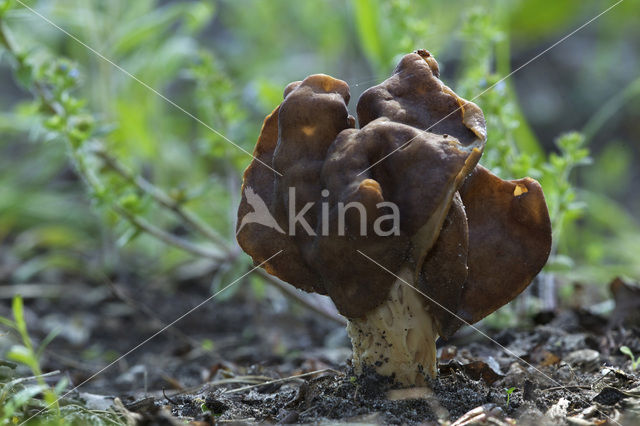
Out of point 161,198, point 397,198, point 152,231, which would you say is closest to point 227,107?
point 161,198

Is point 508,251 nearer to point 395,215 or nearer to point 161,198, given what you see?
point 395,215

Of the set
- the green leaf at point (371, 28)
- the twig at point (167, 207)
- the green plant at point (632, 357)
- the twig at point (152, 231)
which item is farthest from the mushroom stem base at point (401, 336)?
the green leaf at point (371, 28)

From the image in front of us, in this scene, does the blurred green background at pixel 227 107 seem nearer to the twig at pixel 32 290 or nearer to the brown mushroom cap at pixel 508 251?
the twig at pixel 32 290

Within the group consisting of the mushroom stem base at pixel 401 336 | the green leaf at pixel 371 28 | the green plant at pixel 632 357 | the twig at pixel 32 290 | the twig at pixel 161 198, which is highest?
the green leaf at pixel 371 28

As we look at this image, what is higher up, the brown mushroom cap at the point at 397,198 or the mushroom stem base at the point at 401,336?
the brown mushroom cap at the point at 397,198

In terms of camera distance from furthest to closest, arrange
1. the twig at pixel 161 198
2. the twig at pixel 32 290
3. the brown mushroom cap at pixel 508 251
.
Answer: the twig at pixel 32 290, the twig at pixel 161 198, the brown mushroom cap at pixel 508 251

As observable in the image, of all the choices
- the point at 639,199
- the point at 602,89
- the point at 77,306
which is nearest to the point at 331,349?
the point at 77,306

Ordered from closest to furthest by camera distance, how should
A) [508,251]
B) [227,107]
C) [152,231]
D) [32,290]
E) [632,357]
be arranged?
[508,251] → [632,357] → [152,231] → [227,107] → [32,290]
